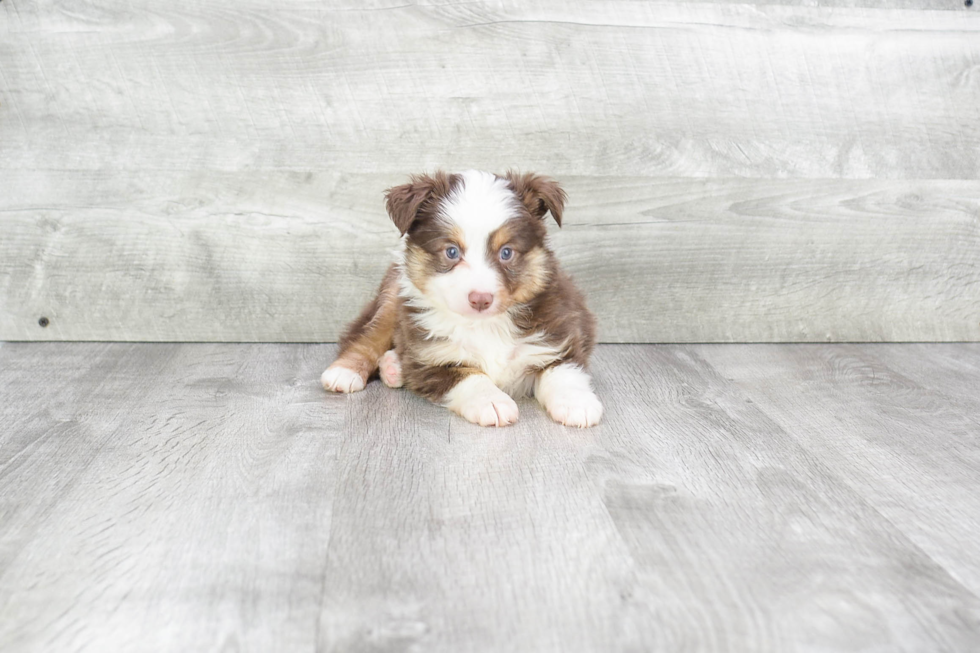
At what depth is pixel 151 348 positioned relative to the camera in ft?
10.4

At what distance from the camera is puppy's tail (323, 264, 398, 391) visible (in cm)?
279

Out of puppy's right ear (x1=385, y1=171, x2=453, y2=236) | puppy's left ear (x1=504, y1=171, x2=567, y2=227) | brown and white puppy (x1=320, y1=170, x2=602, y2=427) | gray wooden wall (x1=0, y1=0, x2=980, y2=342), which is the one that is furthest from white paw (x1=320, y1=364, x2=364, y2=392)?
puppy's left ear (x1=504, y1=171, x2=567, y2=227)

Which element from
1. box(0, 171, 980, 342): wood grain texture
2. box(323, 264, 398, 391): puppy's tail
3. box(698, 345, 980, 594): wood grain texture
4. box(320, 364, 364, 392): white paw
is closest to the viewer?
box(698, 345, 980, 594): wood grain texture

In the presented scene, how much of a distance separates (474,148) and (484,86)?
0.22m

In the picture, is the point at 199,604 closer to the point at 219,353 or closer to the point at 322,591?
the point at 322,591

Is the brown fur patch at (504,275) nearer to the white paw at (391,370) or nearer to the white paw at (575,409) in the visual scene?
the white paw at (391,370)

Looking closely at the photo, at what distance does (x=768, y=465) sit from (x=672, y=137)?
152 centimetres

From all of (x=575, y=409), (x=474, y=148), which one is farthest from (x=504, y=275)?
(x=474, y=148)

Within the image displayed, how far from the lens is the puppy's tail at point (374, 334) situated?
2787 mm

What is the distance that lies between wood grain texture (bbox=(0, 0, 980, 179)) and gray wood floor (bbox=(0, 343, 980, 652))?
903mm

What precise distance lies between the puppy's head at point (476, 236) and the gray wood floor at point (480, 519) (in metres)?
0.37

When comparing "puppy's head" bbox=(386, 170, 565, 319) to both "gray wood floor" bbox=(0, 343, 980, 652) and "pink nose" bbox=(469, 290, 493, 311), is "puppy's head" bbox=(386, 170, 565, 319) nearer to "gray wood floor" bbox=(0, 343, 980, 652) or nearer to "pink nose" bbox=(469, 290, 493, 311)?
"pink nose" bbox=(469, 290, 493, 311)

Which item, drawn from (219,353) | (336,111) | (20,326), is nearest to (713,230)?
(336,111)

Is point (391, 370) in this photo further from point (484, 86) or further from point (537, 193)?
point (484, 86)
